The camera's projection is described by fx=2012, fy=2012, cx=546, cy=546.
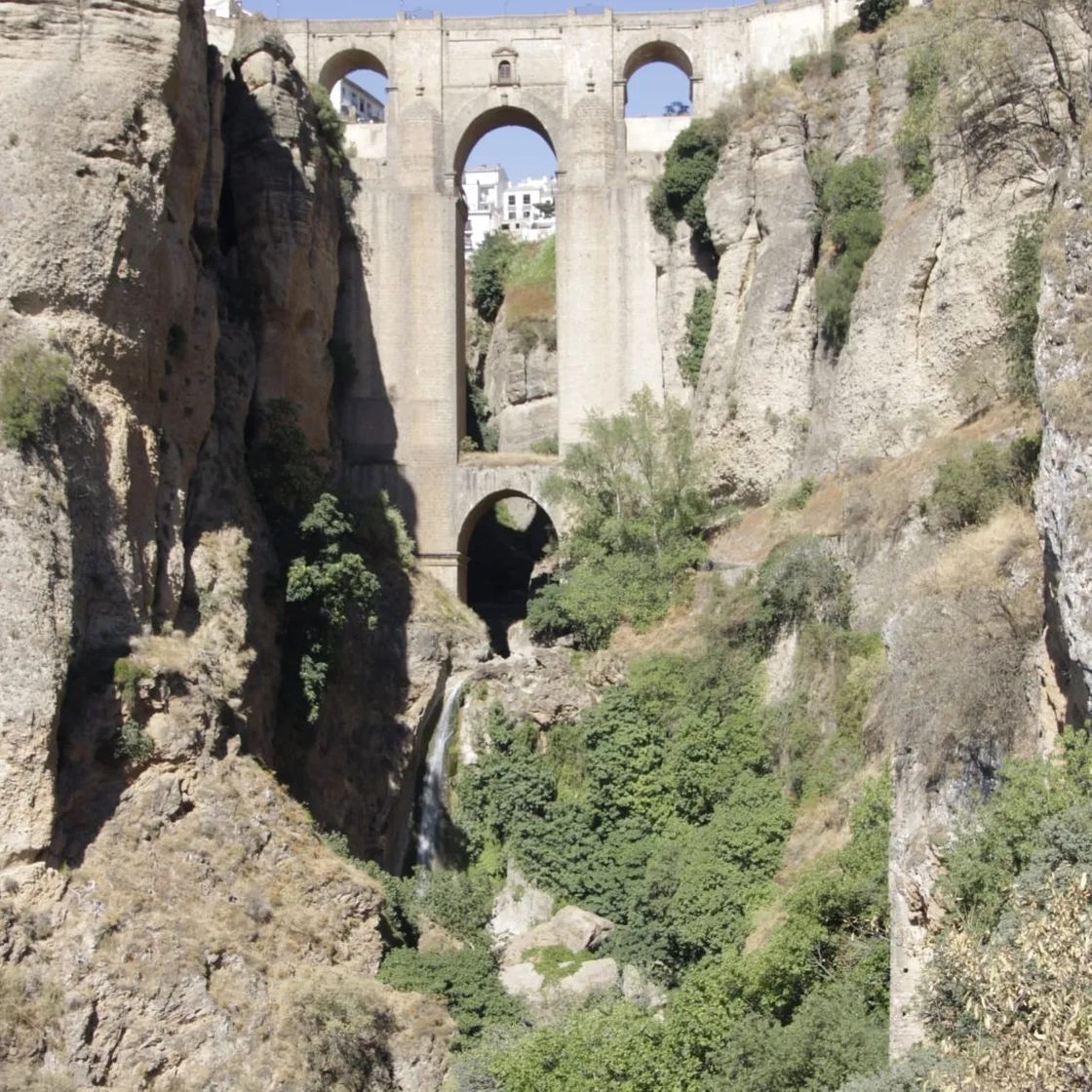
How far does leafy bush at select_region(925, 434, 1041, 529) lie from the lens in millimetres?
26766

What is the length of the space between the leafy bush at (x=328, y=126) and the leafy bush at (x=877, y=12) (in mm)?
10249

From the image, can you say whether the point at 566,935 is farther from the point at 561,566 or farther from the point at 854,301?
the point at 854,301

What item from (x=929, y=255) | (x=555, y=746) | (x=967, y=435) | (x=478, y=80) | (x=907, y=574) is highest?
(x=478, y=80)

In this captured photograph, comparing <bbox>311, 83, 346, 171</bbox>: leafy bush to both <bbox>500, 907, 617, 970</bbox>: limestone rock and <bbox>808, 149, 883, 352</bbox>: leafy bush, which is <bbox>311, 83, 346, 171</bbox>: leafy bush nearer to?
<bbox>808, 149, 883, 352</bbox>: leafy bush

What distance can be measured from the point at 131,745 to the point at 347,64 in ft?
65.8

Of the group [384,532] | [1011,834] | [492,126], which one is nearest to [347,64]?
[492,126]

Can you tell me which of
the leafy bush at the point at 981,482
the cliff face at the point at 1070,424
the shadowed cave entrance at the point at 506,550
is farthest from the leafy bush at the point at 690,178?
the cliff face at the point at 1070,424

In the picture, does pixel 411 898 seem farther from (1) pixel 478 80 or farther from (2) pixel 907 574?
(1) pixel 478 80

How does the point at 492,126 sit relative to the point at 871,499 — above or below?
above

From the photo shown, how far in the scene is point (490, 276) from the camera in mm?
46688

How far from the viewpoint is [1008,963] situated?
1460 cm

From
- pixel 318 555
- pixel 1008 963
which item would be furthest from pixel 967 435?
pixel 1008 963

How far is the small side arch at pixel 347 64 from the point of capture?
41.1 meters

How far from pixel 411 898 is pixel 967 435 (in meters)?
10.8
